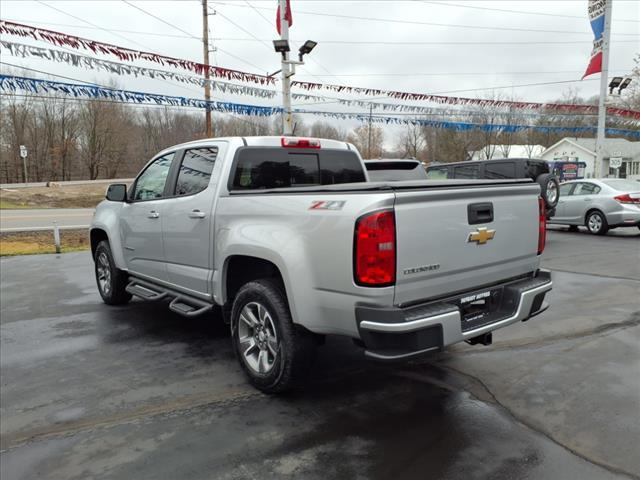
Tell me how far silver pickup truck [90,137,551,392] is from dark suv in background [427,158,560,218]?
701 cm

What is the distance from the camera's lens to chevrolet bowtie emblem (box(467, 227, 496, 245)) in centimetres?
316

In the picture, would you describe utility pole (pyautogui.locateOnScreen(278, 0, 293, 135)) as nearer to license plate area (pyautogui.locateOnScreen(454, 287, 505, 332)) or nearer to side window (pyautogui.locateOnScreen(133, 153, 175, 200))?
side window (pyautogui.locateOnScreen(133, 153, 175, 200))

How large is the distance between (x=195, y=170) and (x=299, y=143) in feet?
3.39

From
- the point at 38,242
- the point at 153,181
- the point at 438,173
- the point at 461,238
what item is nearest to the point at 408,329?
the point at 461,238

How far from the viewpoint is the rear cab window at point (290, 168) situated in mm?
4223

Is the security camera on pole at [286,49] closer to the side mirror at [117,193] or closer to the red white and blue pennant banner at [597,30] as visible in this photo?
the side mirror at [117,193]

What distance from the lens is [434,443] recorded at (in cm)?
292

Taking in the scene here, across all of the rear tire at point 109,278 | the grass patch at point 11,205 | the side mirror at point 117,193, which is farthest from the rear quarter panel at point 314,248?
the grass patch at point 11,205

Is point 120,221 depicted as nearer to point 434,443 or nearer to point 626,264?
point 434,443

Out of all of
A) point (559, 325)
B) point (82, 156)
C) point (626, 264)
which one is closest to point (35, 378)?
point (559, 325)

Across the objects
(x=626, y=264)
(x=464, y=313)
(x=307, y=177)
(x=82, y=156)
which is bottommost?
(x=626, y=264)

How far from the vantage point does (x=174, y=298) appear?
15.7 ft

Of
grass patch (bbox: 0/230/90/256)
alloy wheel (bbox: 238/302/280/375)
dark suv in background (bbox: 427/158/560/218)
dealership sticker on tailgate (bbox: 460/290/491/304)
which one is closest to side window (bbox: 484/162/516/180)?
dark suv in background (bbox: 427/158/560/218)

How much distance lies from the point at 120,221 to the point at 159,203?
48.1 inches
